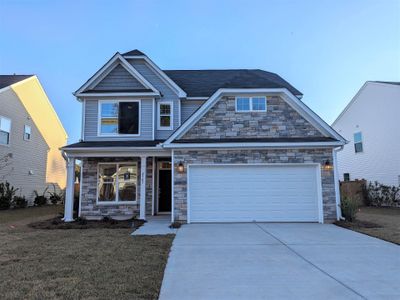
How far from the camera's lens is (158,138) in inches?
565

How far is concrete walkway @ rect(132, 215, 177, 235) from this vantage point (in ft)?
31.9

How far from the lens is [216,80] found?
55.2 ft

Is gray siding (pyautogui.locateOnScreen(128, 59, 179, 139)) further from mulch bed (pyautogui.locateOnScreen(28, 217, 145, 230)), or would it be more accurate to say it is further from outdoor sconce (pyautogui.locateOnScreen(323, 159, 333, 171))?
outdoor sconce (pyautogui.locateOnScreen(323, 159, 333, 171))

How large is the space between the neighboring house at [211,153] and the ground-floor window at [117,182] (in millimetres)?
41

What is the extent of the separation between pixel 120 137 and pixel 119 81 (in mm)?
2568

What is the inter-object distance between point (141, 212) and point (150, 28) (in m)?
9.27

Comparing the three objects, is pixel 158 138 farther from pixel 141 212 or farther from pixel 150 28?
pixel 150 28

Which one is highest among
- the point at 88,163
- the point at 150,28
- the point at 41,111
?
the point at 150,28

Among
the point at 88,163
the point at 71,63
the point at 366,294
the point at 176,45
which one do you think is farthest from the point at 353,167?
the point at 71,63

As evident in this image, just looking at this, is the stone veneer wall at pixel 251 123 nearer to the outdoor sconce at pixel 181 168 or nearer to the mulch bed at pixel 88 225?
the outdoor sconce at pixel 181 168

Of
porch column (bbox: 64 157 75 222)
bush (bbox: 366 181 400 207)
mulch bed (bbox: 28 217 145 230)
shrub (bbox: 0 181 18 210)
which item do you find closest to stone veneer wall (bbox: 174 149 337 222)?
mulch bed (bbox: 28 217 145 230)

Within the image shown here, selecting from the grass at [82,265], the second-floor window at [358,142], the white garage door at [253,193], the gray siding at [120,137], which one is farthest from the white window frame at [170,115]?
the second-floor window at [358,142]

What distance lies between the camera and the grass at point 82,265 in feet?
14.7

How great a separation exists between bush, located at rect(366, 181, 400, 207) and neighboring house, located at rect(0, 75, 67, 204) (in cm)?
1779
